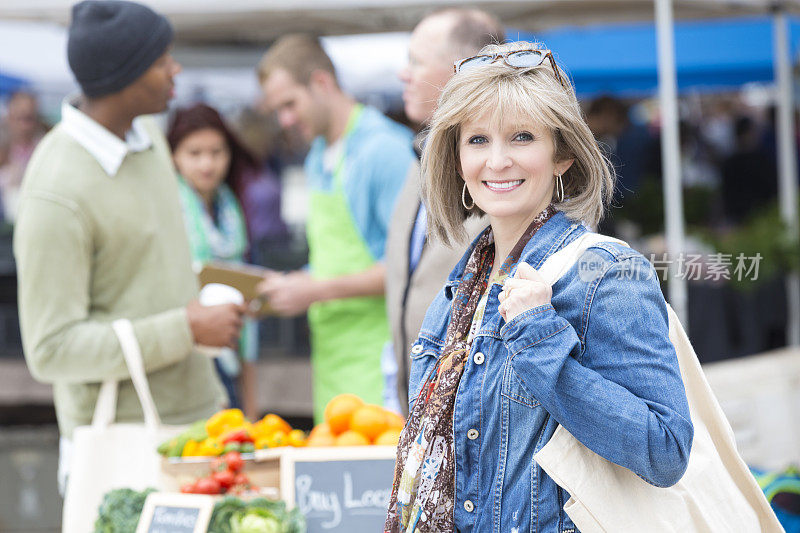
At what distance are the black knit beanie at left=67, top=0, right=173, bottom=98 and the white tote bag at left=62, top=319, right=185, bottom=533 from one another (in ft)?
2.37

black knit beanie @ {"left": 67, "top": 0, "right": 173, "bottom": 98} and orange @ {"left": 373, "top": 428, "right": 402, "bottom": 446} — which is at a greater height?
black knit beanie @ {"left": 67, "top": 0, "right": 173, "bottom": 98}

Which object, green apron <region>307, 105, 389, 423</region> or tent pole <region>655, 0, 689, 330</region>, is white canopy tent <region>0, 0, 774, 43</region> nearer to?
tent pole <region>655, 0, 689, 330</region>

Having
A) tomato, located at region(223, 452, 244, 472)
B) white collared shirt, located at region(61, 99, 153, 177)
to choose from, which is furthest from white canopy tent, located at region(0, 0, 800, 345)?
tomato, located at region(223, 452, 244, 472)

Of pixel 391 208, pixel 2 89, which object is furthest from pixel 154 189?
pixel 2 89

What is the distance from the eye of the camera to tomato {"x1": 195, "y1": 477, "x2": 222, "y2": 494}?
8.31ft

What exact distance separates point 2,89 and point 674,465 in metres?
8.81

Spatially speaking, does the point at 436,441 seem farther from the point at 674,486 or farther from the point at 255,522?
the point at 255,522

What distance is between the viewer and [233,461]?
8.49 feet

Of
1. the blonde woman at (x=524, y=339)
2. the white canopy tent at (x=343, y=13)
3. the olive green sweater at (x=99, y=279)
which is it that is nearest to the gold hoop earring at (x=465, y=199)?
the blonde woman at (x=524, y=339)

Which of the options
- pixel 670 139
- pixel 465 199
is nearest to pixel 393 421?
pixel 465 199

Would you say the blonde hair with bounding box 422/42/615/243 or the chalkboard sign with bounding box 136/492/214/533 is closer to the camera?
the blonde hair with bounding box 422/42/615/243

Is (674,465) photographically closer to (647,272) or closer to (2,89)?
(647,272)

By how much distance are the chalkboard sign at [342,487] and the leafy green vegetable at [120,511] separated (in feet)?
1.30

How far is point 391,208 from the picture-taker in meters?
3.47
